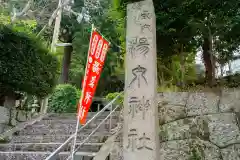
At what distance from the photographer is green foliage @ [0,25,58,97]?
7664 millimetres

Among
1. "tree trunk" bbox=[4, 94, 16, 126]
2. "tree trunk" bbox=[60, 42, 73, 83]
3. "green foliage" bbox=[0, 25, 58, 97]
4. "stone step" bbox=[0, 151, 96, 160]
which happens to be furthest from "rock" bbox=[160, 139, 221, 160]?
"tree trunk" bbox=[60, 42, 73, 83]

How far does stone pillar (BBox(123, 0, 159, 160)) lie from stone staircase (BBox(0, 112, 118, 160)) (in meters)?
1.62

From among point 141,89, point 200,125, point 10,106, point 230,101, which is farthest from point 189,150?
point 10,106

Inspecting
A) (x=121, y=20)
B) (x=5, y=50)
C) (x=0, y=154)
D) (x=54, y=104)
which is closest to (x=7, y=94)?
(x=5, y=50)

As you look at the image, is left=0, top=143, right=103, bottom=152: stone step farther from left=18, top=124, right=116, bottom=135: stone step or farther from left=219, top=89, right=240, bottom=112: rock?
left=219, top=89, right=240, bottom=112: rock

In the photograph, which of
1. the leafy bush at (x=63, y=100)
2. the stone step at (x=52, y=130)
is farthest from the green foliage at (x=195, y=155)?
the leafy bush at (x=63, y=100)

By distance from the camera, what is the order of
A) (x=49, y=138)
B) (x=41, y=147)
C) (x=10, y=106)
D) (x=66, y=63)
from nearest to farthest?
(x=41, y=147) → (x=49, y=138) → (x=10, y=106) → (x=66, y=63)

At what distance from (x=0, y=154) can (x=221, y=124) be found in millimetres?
5264

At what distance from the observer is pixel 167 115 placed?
6.23m

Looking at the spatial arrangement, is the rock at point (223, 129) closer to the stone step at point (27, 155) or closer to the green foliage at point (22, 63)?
the stone step at point (27, 155)

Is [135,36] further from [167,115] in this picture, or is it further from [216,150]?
[216,150]

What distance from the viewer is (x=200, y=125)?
→ 229 inches

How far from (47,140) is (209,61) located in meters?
5.39

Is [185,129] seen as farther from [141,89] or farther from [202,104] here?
[141,89]
